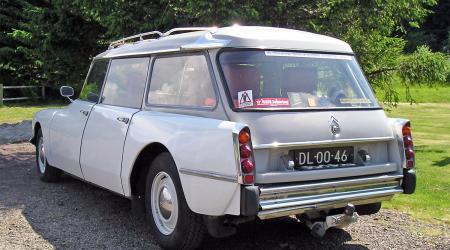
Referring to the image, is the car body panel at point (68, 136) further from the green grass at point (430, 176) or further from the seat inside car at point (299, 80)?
the green grass at point (430, 176)

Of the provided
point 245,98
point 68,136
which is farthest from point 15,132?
point 245,98

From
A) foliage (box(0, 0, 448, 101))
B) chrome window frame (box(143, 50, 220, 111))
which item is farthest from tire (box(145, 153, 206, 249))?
foliage (box(0, 0, 448, 101))

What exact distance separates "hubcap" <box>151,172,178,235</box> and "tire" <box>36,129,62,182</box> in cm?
294

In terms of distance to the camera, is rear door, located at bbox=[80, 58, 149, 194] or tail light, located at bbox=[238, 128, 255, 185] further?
rear door, located at bbox=[80, 58, 149, 194]

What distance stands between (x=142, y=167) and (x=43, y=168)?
3002 millimetres

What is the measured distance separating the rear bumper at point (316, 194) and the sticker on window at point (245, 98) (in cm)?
68

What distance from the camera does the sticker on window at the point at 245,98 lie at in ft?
14.4

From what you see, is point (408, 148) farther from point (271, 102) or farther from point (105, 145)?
point (105, 145)

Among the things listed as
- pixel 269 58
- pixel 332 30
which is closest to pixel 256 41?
pixel 269 58

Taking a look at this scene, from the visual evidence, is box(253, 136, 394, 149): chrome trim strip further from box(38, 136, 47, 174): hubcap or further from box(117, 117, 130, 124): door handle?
box(38, 136, 47, 174): hubcap

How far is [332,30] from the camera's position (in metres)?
10.0

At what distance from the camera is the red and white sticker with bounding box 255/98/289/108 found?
14.5 ft

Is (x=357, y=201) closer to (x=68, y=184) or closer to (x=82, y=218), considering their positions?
(x=82, y=218)

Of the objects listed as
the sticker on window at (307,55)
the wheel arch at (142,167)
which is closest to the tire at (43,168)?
the wheel arch at (142,167)
